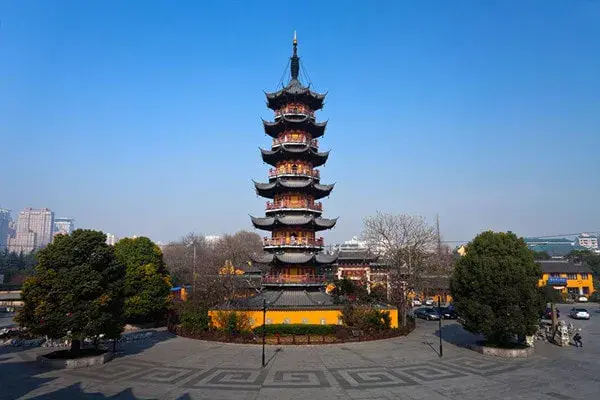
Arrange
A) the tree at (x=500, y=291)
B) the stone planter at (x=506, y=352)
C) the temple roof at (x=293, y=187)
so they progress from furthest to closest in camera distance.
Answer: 1. the temple roof at (x=293, y=187)
2. the stone planter at (x=506, y=352)
3. the tree at (x=500, y=291)

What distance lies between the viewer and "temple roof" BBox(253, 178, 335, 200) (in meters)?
41.1

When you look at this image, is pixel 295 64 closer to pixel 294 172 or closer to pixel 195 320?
pixel 294 172

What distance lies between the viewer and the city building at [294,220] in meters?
36.2

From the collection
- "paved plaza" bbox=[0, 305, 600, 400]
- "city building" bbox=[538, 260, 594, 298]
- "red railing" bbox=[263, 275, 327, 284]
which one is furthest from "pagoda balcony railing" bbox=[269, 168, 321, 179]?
"city building" bbox=[538, 260, 594, 298]

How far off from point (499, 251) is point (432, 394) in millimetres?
13483

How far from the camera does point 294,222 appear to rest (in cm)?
4012

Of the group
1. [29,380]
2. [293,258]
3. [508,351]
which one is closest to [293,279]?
[293,258]

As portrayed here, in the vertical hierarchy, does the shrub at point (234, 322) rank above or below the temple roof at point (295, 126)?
below

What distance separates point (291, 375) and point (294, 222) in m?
19.4

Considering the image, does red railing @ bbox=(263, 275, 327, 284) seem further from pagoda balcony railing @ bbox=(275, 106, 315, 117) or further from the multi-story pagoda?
pagoda balcony railing @ bbox=(275, 106, 315, 117)

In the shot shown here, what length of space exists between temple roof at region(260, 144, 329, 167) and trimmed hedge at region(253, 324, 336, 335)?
18015 mm

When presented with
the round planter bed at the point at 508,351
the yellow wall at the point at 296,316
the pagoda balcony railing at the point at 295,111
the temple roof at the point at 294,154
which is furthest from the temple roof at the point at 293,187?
the round planter bed at the point at 508,351

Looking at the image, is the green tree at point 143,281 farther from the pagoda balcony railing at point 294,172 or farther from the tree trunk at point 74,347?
the pagoda balcony railing at point 294,172

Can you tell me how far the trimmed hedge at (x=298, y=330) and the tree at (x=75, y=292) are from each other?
481 inches
